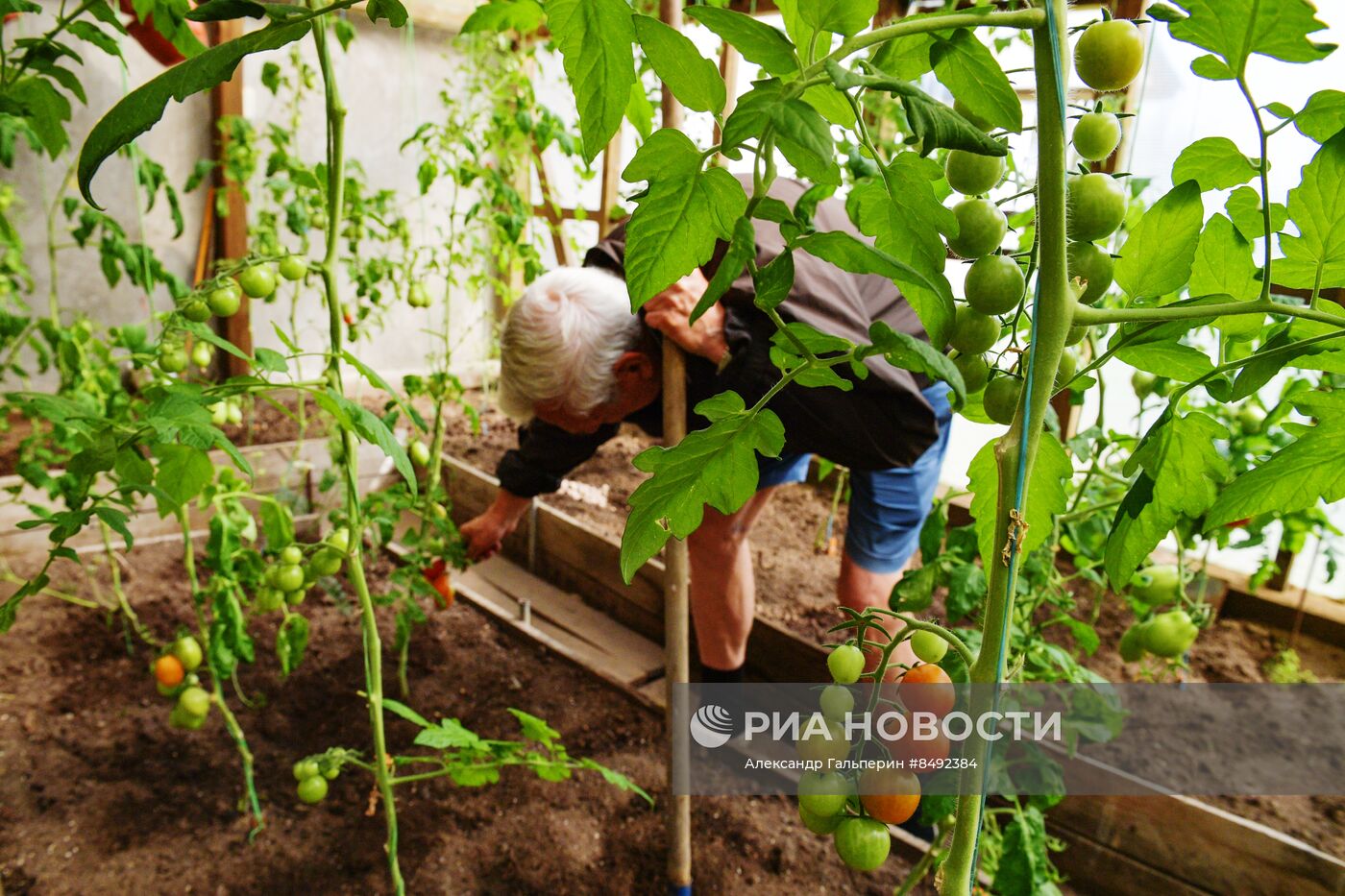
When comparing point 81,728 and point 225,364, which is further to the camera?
point 225,364

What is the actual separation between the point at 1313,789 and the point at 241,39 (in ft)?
6.96

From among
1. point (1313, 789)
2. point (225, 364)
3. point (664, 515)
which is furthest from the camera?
point (225, 364)

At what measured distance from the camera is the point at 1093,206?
46cm

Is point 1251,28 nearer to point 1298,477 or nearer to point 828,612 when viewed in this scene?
point 1298,477

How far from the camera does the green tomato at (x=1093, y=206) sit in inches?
18.0

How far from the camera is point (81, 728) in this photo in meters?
1.76

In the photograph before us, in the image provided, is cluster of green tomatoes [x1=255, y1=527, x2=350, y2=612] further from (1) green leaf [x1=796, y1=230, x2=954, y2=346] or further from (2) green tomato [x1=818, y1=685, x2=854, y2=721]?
(1) green leaf [x1=796, y1=230, x2=954, y2=346]

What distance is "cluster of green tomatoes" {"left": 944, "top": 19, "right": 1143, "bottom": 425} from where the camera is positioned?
43 centimetres

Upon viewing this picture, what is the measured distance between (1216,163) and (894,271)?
27 centimetres

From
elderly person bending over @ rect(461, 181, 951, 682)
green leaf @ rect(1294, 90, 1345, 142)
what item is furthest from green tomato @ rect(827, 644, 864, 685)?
elderly person bending over @ rect(461, 181, 951, 682)

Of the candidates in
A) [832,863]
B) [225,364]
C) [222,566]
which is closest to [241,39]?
[222,566]

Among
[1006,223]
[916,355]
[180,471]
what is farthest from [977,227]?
[180,471]

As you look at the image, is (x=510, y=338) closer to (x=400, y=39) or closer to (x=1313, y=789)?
(x=1313, y=789)

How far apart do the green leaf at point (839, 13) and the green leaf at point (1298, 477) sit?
1.12 feet
